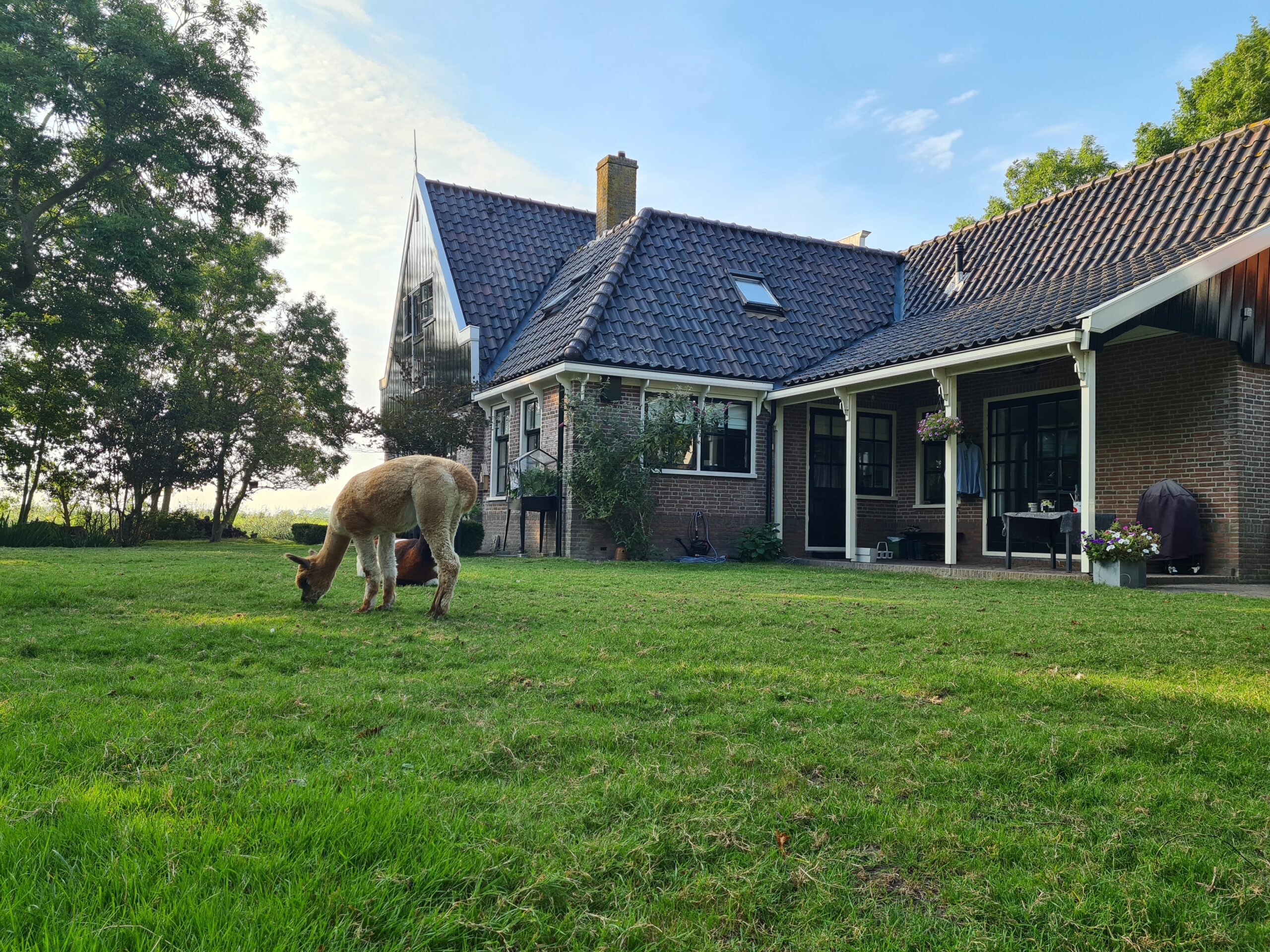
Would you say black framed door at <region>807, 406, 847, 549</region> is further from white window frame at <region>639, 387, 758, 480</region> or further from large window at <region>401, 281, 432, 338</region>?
large window at <region>401, 281, 432, 338</region>

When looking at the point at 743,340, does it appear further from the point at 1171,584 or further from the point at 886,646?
the point at 886,646

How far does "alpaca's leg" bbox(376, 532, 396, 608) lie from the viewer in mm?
6961

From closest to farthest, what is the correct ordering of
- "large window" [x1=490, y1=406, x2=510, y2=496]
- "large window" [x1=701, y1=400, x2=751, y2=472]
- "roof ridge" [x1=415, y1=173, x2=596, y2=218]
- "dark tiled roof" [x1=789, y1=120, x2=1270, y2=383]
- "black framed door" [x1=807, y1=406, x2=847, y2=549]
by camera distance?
"dark tiled roof" [x1=789, y1=120, x2=1270, y2=383]
"large window" [x1=701, y1=400, x2=751, y2=472]
"black framed door" [x1=807, y1=406, x2=847, y2=549]
"large window" [x1=490, y1=406, x2=510, y2=496]
"roof ridge" [x1=415, y1=173, x2=596, y2=218]

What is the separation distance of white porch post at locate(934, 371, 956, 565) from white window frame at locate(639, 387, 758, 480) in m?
4.20

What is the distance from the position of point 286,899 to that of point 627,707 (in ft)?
6.77

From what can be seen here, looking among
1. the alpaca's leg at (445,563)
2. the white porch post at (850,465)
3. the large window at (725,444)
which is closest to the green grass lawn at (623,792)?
the alpaca's leg at (445,563)

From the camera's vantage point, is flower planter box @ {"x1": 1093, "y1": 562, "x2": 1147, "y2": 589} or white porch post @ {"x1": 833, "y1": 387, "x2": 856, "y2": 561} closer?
flower planter box @ {"x1": 1093, "y1": 562, "x2": 1147, "y2": 589}

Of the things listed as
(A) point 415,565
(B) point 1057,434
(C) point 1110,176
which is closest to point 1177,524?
(B) point 1057,434

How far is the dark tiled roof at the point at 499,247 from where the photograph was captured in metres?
20.3

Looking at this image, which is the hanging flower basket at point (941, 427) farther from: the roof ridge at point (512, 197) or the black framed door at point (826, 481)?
the roof ridge at point (512, 197)

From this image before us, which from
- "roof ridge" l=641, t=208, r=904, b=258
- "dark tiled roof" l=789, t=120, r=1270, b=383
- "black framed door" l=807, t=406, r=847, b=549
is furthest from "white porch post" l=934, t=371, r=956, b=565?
"roof ridge" l=641, t=208, r=904, b=258

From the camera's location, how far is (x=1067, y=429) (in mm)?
14445

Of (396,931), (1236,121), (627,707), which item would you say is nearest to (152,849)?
(396,931)

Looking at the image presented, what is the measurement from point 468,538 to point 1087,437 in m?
11.3
